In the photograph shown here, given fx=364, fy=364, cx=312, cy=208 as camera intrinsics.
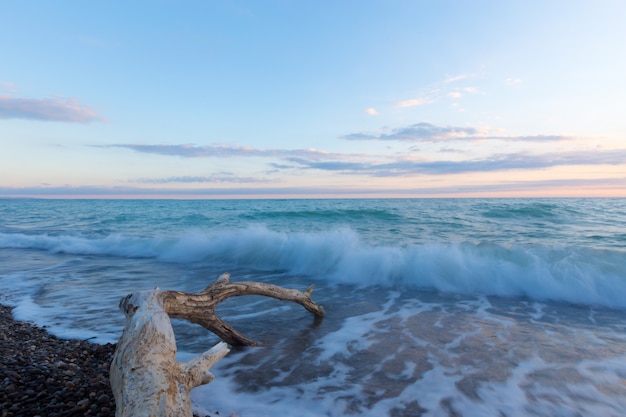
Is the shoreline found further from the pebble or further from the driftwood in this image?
the driftwood

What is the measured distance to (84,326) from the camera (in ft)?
19.0

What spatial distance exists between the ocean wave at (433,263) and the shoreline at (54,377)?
6.42m

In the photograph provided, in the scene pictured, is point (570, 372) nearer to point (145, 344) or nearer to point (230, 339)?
point (230, 339)

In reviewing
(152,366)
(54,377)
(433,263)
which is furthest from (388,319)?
(54,377)

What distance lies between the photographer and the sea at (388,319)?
3.73m

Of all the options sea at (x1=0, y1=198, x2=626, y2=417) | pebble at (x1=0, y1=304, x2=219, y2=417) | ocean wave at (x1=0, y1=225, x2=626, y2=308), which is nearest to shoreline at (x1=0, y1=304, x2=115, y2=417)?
pebble at (x1=0, y1=304, x2=219, y2=417)

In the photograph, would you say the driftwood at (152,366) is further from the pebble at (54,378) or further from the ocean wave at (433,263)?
the ocean wave at (433,263)

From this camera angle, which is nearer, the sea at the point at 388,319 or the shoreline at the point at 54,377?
the shoreline at the point at 54,377

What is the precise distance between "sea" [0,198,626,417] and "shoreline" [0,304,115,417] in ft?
2.04

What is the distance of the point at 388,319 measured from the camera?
6328 mm

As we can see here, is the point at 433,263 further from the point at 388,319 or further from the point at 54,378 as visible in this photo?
the point at 54,378

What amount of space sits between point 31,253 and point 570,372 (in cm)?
1806

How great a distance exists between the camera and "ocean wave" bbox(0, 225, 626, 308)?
8.27 m

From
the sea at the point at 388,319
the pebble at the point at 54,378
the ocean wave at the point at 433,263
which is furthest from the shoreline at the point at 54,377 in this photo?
the ocean wave at the point at 433,263
